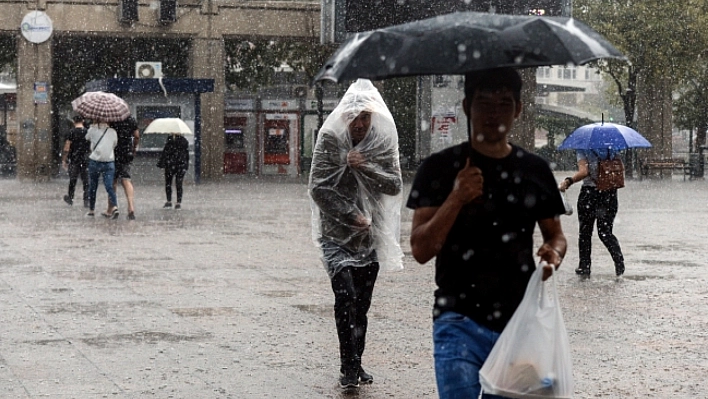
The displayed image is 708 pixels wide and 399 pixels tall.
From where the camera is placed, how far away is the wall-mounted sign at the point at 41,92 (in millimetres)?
36406

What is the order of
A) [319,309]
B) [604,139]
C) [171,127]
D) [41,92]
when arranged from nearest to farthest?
[319,309] → [604,139] → [171,127] → [41,92]

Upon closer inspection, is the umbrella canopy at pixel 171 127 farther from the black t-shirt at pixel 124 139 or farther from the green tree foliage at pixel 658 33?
the green tree foliage at pixel 658 33

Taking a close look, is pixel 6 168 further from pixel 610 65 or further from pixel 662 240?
pixel 662 240

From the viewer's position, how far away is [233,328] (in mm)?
9109

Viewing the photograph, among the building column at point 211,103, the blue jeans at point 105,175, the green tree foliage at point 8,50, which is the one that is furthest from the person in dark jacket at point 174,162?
the green tree foliage at point 8,50

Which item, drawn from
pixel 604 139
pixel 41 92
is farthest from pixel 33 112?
pixel 604 139

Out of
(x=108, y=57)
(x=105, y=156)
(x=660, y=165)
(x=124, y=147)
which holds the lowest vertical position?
(x=660, y=165)

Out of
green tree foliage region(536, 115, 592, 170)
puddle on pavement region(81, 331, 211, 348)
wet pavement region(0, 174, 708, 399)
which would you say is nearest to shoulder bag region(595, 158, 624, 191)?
wet pavement region(0, 174, 708, 399)

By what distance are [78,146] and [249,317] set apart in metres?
14.6

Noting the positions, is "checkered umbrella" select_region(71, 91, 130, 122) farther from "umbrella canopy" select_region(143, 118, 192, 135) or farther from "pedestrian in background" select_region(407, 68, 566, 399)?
"pedestrian in background" select_region(407, 68, 566, 399)

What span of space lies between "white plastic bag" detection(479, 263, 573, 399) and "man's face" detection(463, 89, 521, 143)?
50 centimetres

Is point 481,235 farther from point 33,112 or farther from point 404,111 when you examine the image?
point 404,111

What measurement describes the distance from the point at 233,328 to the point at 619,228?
11.0 m

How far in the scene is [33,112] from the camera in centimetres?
3684
